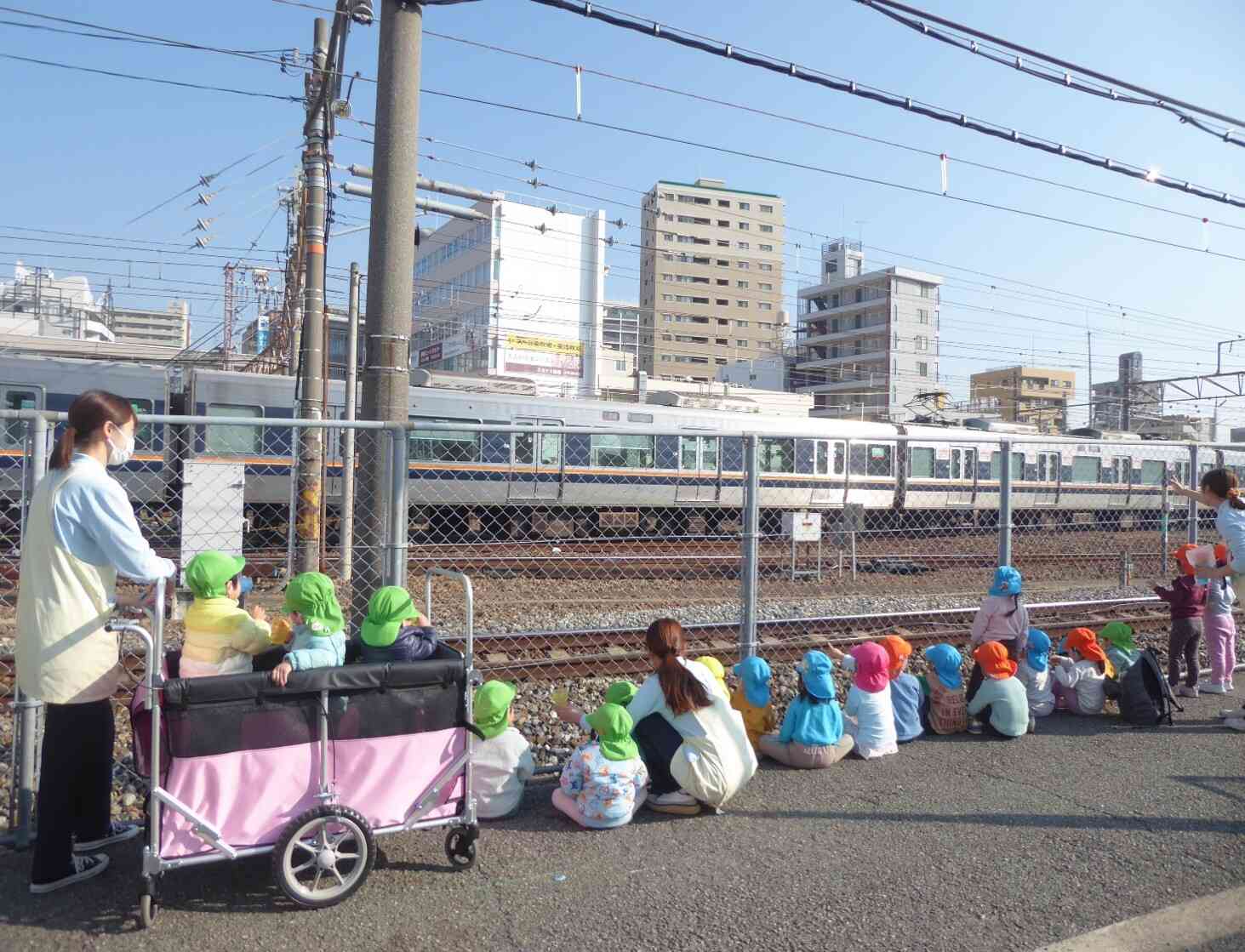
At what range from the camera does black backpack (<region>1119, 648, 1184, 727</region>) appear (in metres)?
5.85

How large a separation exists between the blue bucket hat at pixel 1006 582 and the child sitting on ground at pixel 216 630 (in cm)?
428

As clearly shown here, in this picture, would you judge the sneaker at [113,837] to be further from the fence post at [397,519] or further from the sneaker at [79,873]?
the fence post at [397,519]

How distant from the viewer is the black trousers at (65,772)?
3381mm

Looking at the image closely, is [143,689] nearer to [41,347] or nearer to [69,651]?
[69,651]

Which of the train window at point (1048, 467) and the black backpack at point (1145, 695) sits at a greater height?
the train window at point (1048, 467)

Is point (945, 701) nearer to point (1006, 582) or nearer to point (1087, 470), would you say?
point (1006, 582)

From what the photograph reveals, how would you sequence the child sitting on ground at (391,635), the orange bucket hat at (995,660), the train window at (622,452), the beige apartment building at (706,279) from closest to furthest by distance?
the child sitting on ground at (391,635) < the orange bucket hat at (995,660) < the train window at (622,452) < the beige apartment building at (706,279)

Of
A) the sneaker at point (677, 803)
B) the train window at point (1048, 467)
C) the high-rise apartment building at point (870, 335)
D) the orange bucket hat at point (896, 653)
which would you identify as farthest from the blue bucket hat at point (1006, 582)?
the high-rise apartment building at point (870, 335)

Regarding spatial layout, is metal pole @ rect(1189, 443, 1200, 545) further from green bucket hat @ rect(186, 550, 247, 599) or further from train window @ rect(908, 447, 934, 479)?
train window @ rect(908, 447, 934, 479)

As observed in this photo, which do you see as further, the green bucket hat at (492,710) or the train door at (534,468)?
the train door at (534,468)

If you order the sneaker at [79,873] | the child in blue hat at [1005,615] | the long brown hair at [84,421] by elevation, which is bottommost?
the sneaker at [79,873]

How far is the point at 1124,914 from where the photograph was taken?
3.43 m

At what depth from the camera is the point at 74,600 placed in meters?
3.30

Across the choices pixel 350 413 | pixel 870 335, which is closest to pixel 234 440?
pixel 350 413
